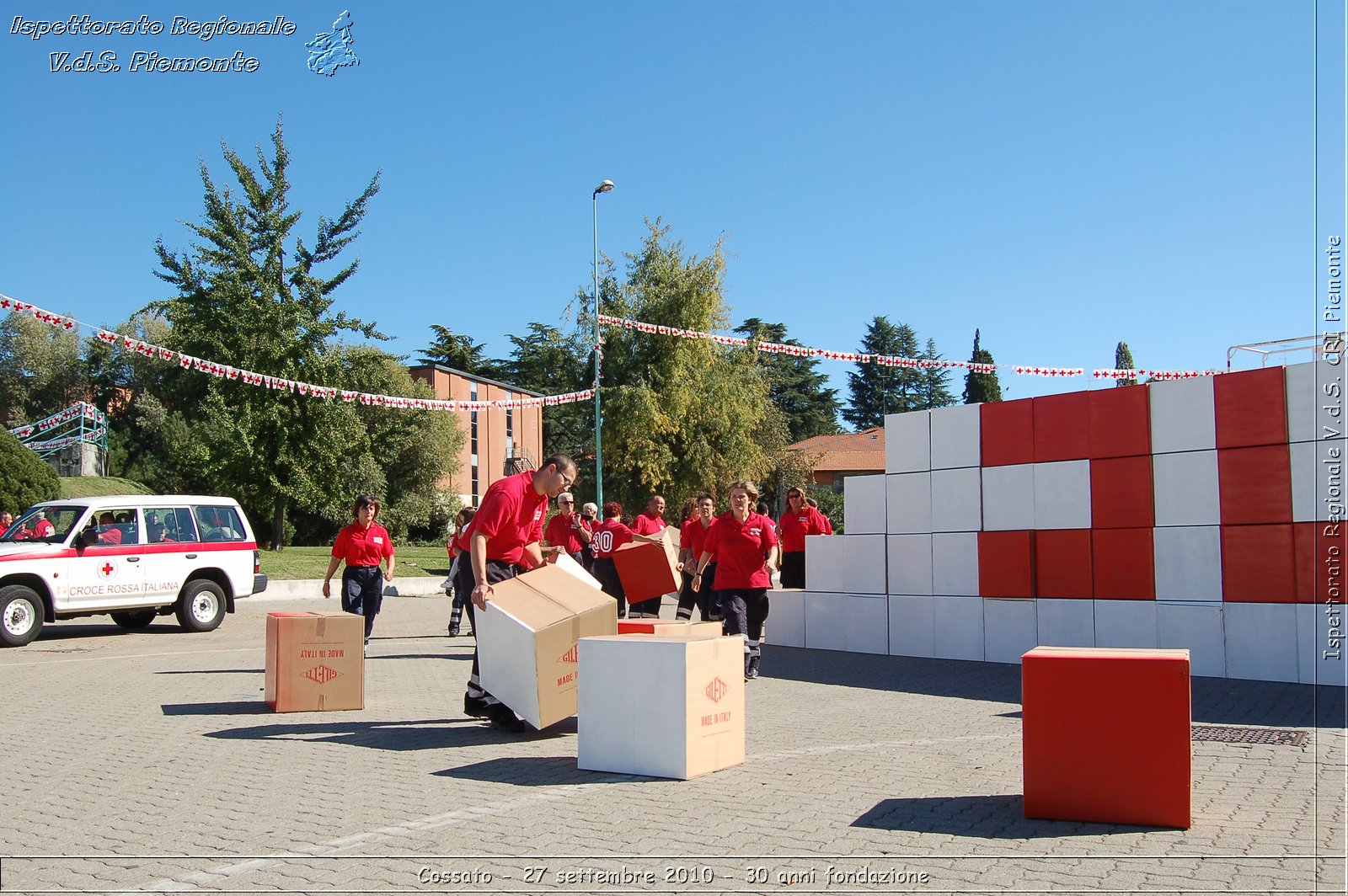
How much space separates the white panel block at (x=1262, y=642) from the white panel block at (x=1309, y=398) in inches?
65.0

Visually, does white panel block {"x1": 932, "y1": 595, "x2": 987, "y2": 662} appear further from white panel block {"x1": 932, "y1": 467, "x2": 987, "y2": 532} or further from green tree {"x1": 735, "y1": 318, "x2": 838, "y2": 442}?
green tree {"x1": 735, "y1": 318, "x2": 838, "y2": 442}

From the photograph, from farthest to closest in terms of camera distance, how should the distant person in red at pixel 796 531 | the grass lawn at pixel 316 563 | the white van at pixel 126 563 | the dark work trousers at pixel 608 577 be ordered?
the grass lawn at pixel 316 563
the distant person in red at pixel 796 531
the white van at pixel 126 563
the dark work trousers at pixel 608 577

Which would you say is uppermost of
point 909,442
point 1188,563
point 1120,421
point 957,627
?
point 1120,421

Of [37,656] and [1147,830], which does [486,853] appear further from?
[37,656]

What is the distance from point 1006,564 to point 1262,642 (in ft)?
9.05

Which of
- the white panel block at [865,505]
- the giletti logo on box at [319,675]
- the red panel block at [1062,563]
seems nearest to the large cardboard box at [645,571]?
the white panel block at [865,505]

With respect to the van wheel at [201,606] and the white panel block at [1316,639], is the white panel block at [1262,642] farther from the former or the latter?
the van wheel at [201,606]

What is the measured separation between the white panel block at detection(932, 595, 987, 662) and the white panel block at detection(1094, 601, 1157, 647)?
1.41 m

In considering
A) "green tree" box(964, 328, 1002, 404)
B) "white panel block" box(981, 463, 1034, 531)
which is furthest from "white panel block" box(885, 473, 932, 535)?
"green tree" box(964, 328, 1002, 404)

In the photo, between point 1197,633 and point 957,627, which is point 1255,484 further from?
point 957,627

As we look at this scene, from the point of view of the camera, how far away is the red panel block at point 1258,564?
10406mm

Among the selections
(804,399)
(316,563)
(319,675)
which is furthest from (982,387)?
(319,675)

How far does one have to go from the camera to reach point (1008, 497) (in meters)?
12.6

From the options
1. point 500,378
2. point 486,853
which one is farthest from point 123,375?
point 486,853
